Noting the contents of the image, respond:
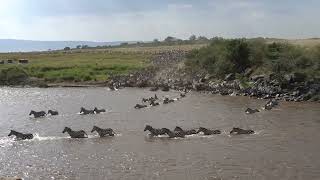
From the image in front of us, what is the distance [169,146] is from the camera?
3384cm

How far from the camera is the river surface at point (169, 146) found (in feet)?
89.6

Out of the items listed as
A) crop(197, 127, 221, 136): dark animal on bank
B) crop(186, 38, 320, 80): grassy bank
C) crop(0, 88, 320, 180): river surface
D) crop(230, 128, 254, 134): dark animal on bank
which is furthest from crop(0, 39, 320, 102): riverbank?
crop(197, 127, 221, 136): dark animal on bank

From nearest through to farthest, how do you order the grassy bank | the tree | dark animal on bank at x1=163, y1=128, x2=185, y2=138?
dark animal on bank at x1=163, y1=128, x2=185, y2=138
the grassy bank
the tree

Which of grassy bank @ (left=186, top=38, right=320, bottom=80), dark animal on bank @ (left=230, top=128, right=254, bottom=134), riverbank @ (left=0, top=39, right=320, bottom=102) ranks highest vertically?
grassy bank @ (left=186, top=38, right=320, bottom=80)

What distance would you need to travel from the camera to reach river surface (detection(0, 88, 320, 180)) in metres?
27.3

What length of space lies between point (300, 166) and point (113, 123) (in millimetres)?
18944

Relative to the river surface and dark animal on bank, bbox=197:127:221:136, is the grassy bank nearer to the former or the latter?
the river surface

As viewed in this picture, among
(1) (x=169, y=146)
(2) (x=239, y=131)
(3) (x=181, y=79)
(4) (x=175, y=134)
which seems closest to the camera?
(1) (x=169, y=146)

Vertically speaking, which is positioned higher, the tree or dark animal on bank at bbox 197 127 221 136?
the tree

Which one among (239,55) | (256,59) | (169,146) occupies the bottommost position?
(169,146)

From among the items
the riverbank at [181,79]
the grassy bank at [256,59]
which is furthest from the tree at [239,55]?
the riverbank at [181,79]

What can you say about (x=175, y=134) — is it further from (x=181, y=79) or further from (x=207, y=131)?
(x=181, y=79)

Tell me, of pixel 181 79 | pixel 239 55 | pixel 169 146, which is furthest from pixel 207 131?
pixel 181 79

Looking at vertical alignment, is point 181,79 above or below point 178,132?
below
